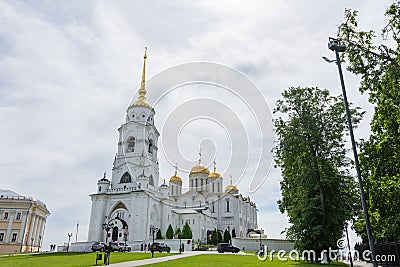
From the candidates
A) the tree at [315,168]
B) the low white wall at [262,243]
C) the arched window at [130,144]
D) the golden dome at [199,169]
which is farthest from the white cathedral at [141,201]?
the tree at [315,168]

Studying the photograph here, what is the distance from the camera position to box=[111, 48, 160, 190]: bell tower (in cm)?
5281

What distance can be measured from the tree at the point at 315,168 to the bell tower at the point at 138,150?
99.0 feet

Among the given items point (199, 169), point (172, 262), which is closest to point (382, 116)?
point (172, 262)

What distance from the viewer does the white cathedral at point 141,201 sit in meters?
48.0

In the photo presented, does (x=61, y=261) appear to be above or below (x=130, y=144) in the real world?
below

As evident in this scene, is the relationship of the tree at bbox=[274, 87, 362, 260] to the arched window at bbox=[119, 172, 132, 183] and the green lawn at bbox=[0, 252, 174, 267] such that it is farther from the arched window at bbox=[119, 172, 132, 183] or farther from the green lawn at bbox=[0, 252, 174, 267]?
the arched window at bbox=[119, 172, 132, 183]

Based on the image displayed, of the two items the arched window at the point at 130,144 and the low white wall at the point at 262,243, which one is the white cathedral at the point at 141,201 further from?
the low white wall at the point at 262,243

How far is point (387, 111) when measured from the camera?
17.4 m

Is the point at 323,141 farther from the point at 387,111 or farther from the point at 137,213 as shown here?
the point at 137,213

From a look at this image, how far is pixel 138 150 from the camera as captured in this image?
5453 centimetres

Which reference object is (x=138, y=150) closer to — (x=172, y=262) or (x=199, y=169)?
(x=199, y=169)

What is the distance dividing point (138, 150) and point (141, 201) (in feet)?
33.2

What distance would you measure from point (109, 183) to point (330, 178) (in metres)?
38.8

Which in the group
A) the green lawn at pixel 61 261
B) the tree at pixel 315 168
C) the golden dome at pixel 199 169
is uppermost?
the golden dome at pixel 199 169
